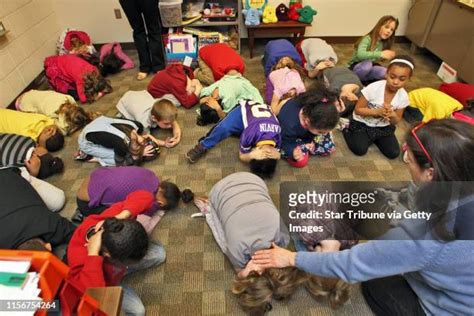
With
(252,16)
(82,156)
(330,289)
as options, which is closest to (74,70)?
(82,156)

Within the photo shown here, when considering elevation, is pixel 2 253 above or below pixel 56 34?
above

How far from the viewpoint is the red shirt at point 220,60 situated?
2.52 meters

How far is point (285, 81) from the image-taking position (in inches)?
91.4

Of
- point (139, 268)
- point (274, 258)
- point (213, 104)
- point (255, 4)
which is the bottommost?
point (139, 268)

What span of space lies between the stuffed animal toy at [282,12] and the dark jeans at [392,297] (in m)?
2.68

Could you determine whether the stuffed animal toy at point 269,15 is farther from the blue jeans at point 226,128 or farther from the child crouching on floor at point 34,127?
the child crouching on floor at point 34,127

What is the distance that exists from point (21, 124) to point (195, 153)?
1153 mm

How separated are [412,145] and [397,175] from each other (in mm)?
1280

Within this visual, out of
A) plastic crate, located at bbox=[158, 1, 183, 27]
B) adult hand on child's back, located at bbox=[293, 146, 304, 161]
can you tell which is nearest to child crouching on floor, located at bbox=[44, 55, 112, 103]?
plastic crate, located at bbox=[158, 1, 183, 27]

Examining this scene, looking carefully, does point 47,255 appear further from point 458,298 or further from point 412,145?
point 458,298

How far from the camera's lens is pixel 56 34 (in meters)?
3.19

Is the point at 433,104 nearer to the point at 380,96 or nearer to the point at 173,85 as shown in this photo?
the point at 380,96

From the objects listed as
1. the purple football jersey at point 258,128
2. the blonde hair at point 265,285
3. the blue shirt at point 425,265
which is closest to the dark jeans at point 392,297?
the blue shirt at point 425,265

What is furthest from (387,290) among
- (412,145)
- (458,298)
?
(412,145)
